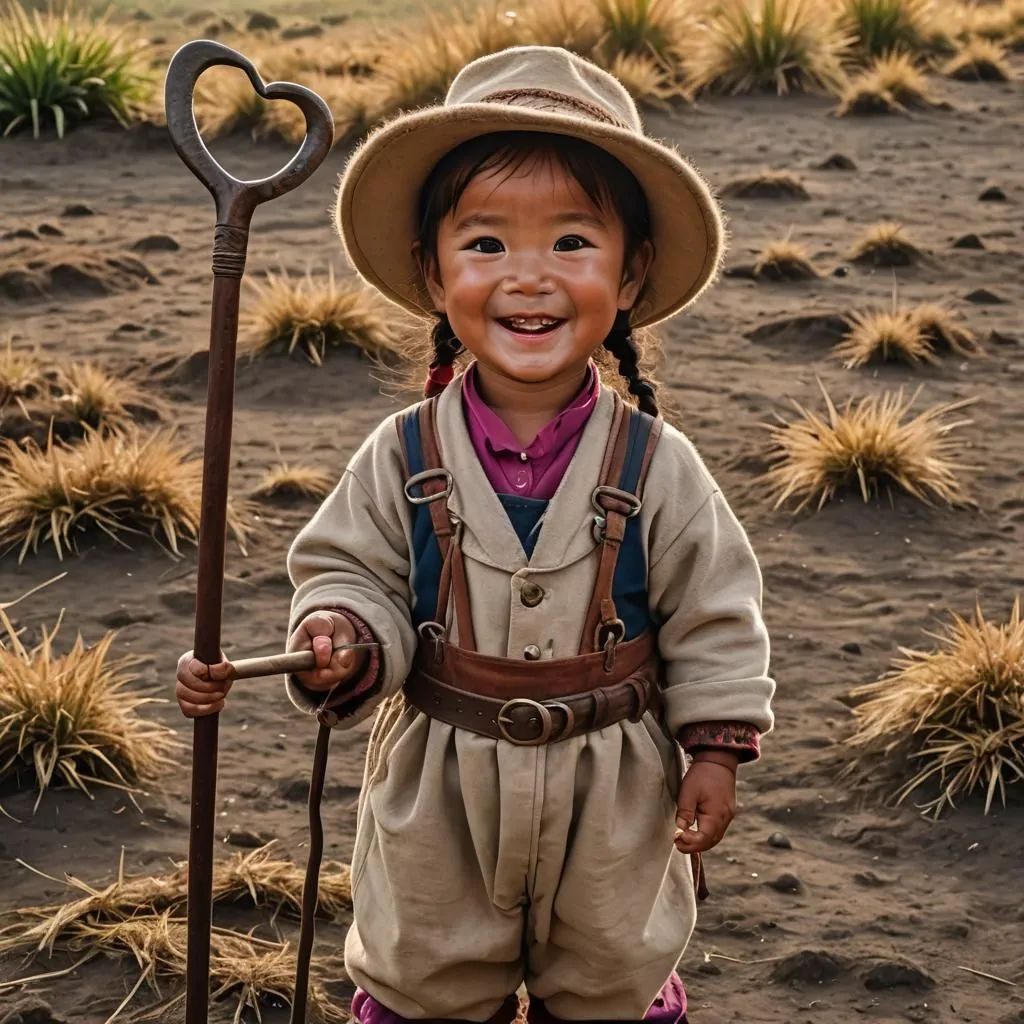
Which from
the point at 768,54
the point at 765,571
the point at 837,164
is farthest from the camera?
the point at 768,54

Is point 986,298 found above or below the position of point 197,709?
below

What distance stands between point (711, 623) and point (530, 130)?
29.0 inches

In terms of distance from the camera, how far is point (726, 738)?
265 cm

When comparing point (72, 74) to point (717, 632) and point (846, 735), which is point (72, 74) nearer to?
point (846, 735)

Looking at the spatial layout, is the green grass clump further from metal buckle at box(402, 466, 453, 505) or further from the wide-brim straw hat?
metal buckle at box(402, 466, 453, 505)

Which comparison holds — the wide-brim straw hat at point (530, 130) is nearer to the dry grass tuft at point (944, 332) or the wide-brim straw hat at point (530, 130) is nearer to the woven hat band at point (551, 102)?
the woven hat band at point (551, 102)

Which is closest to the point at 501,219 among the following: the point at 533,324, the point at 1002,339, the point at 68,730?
the point at 533,324

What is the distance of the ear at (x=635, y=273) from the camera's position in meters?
2.83

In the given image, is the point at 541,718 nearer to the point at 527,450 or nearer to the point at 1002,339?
the point at 527,450

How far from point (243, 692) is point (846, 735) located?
155 centimetres

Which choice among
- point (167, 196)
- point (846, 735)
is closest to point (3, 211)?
point (167, 196)

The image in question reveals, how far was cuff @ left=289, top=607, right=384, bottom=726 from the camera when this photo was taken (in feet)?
8.39

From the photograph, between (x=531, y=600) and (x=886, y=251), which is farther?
(x=886, y=251)

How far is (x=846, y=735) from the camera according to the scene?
4.65 metres
